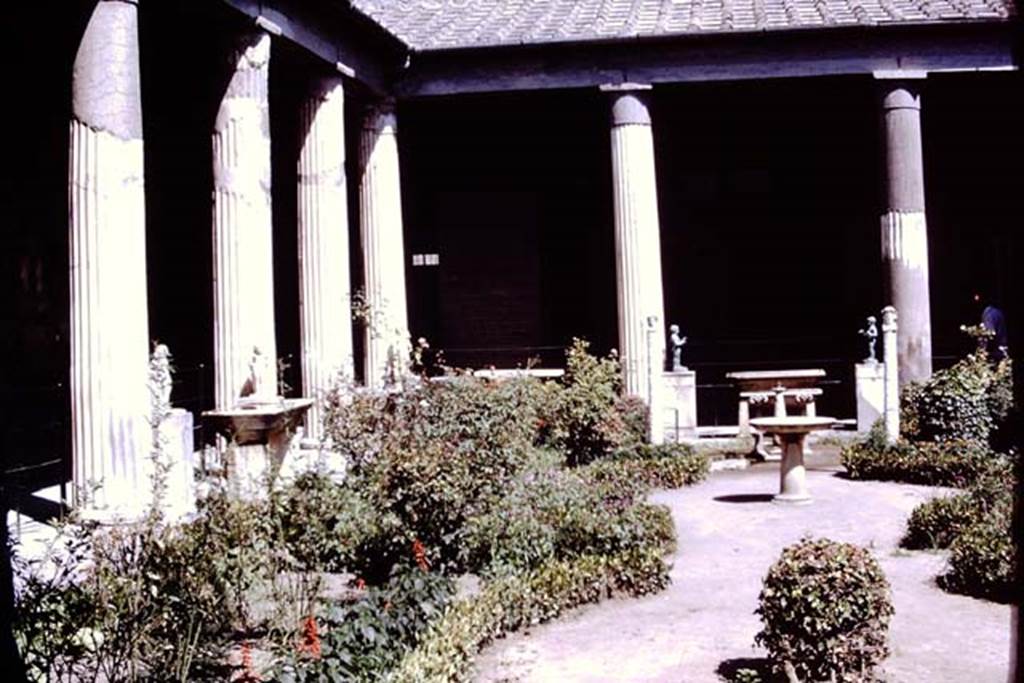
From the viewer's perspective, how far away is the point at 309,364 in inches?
530

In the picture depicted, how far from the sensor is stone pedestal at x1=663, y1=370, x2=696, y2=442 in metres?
15.6

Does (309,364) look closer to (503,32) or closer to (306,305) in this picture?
(306,305)

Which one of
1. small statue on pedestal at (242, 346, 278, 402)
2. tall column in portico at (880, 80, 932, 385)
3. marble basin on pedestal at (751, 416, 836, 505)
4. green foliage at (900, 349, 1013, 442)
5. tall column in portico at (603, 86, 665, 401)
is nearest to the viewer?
small statue on pedestal at (242, 346, 278, 402)

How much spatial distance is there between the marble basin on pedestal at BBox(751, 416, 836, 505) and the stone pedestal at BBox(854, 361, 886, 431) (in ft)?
11.8

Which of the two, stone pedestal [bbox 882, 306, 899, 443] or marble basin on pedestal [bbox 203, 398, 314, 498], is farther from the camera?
stone pedestal [bbox 882, 306, 899, 443]

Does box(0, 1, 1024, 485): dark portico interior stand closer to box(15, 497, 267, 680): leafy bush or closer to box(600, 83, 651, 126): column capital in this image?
box(600, 83, 651, 126): column capital

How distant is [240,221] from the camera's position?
1159 centimetres

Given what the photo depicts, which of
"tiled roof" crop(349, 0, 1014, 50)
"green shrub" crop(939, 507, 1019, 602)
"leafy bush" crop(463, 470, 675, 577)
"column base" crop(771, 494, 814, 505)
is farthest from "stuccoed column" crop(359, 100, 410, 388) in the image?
"green shrub" crop(939, 507, 1019, 602)

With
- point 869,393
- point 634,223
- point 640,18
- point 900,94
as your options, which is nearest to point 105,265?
point 634,223

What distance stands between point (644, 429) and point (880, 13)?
651cm

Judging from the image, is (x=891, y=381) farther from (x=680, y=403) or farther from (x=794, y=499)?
(x=794, y=499)

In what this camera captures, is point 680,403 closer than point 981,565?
No

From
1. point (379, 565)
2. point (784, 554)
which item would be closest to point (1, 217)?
point (379, 565)

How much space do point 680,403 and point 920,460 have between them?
383cm
